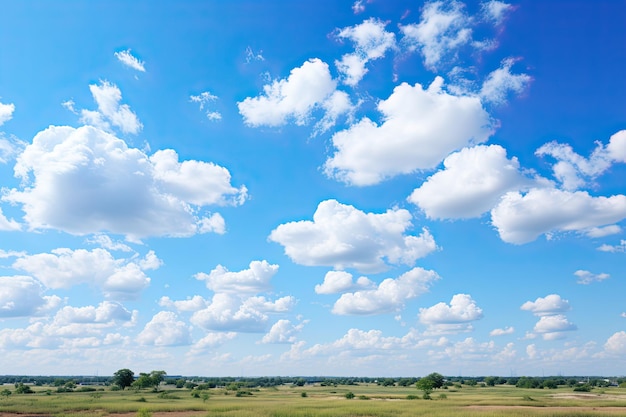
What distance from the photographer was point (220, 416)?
6556 centimetres

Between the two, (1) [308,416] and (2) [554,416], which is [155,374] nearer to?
(1) [308,416]

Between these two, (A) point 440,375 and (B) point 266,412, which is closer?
(B) point 266,412

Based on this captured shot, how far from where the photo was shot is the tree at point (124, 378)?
158 m

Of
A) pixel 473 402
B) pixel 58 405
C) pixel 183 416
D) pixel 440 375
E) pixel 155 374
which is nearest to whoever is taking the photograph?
pixel 183 416

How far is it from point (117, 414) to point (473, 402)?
6408 cm

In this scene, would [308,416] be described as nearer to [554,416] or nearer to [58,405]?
[554,416]

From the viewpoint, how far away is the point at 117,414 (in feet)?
241

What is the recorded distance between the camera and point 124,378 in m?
159

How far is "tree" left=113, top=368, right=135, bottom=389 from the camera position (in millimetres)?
157625

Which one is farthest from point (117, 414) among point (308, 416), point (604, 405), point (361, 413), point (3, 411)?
point (604, 405)

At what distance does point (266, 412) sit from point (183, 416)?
464 inches

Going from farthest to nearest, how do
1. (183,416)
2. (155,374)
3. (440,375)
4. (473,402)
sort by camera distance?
1. (440,375)
2. (155,374)
3. (473,402)
4. (183,416)

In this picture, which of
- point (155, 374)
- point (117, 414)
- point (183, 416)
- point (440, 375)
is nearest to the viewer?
point (183, 416)

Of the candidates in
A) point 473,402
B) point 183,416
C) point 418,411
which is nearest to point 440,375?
point 473,402
